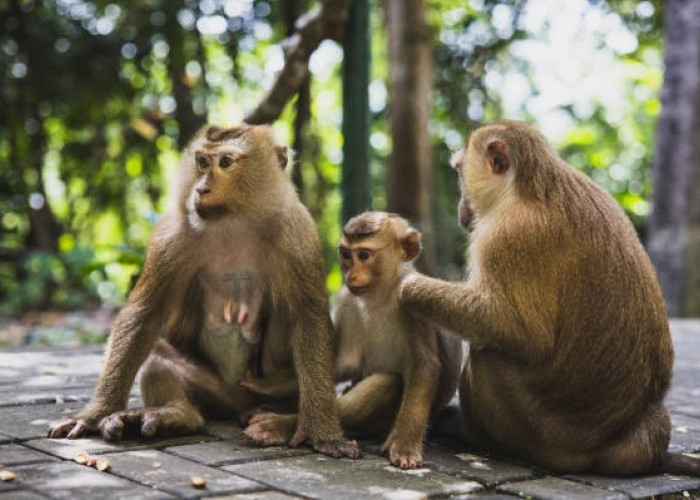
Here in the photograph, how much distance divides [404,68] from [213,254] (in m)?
6.70

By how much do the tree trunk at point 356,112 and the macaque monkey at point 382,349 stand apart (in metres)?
2.69

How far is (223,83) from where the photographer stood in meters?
16.8

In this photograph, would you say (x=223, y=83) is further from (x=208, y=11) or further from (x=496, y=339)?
(x=496, y=339)

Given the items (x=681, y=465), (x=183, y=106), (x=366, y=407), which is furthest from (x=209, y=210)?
(x=183, y=106)

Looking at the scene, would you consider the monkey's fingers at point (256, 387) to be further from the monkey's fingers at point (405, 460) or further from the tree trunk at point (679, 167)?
the tree trunk at point (679, 167)

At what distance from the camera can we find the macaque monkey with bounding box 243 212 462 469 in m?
4.43

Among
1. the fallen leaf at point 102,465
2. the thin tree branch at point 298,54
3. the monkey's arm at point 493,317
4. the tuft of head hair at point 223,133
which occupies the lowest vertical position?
the fallen leaf at point 102,465

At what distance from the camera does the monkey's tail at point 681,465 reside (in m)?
4.16

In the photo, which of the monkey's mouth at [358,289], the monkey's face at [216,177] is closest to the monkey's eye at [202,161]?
the monkey's face at [216,177]

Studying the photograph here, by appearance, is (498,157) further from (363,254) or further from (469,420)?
(469,420)

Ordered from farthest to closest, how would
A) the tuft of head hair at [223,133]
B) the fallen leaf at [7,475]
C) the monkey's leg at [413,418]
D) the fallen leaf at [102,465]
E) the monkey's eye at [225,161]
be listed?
1. the tuft of head hair at [223,133]
2. the monkey's eye at [225,161]
3. the monkey's leg at [413,418]
4. the fallen leaf at [102,465]
5. the fallen leaf at [7,475]

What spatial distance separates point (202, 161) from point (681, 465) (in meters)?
2.40

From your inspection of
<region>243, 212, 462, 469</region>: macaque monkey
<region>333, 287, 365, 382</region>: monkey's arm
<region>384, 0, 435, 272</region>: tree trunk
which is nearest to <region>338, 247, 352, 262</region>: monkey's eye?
<region>243, 212, 462, 469</region>: macaque monkey

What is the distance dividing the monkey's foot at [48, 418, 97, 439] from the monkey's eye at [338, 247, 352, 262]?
52.5 inches
